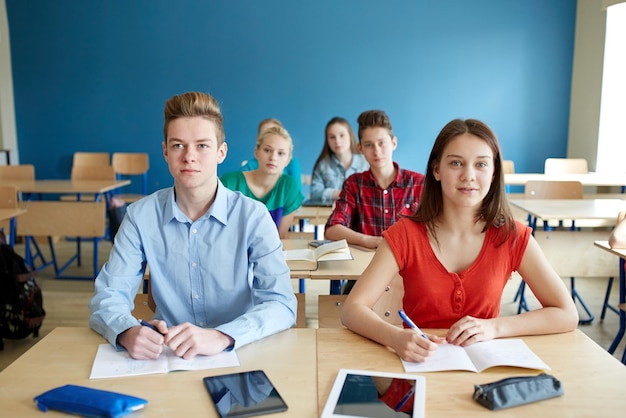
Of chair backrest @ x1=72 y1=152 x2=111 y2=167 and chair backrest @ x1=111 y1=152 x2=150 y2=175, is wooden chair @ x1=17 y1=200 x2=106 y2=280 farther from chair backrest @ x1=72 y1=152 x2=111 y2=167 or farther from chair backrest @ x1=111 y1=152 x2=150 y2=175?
chair backrest @ x1=72 y1=152 x2=111 y2=167

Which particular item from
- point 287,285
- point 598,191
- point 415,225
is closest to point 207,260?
point 287,285

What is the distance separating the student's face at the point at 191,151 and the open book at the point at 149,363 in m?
0.47

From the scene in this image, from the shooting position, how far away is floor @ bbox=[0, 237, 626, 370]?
10.8 feet

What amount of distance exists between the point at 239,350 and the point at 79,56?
613 cm

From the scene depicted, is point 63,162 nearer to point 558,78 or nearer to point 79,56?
point 79,56

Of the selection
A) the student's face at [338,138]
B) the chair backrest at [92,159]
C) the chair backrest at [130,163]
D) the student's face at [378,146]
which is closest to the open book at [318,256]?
the student's face at [378,146]

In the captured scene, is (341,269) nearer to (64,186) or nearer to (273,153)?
(273,153)

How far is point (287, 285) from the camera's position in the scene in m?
1.56

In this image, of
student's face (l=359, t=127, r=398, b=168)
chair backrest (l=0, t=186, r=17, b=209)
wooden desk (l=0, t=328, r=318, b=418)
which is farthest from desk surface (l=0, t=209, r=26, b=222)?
wooden desk (l=0, t=328, r=318, b=418)

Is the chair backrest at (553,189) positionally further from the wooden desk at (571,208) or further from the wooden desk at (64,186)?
the wooden desk at (64,186)

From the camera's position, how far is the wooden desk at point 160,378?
102cm

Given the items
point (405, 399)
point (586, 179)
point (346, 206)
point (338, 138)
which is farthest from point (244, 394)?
point (586, 179)

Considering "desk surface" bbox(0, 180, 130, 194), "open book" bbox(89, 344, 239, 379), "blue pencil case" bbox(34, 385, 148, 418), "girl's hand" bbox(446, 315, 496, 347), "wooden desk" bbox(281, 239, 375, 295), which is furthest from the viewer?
"desk surface" bbox(0, 180, 130, 194)

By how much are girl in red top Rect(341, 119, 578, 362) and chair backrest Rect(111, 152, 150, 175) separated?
17.0ft
